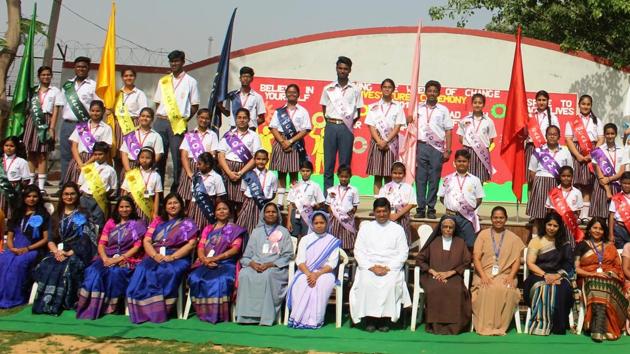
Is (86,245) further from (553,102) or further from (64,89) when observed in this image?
(553,102)

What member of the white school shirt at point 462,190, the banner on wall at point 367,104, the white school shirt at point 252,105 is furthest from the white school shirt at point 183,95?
the banner on wall at point 367,104

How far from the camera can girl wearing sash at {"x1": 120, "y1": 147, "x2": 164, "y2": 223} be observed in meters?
8.03

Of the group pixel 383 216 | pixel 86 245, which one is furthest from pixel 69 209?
pixel 383 216

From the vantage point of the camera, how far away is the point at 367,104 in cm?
1297

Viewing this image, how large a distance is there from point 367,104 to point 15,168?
6.19 meters

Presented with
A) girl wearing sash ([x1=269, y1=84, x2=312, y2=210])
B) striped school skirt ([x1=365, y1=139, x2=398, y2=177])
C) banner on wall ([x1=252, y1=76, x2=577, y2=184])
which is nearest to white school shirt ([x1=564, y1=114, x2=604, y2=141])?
striped school skirt ([x1=365, y1=139, x2=398, y2=177])

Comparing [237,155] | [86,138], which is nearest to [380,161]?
[237,155]

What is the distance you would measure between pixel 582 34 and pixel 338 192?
653 centimetres

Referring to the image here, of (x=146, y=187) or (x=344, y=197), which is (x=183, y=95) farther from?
(x=344, y=197)

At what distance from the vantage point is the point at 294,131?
→ 8555mm

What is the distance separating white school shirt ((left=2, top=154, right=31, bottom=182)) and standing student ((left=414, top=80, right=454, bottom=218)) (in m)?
4.13

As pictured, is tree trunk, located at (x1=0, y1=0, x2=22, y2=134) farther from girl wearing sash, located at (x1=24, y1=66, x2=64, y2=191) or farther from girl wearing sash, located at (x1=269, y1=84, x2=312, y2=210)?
girl wearing sash, located at (x1=269, y1=84, x2=312, y2=210)

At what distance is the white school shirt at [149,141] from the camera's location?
27.5 feet

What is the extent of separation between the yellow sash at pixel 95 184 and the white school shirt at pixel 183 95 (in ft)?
3.36
